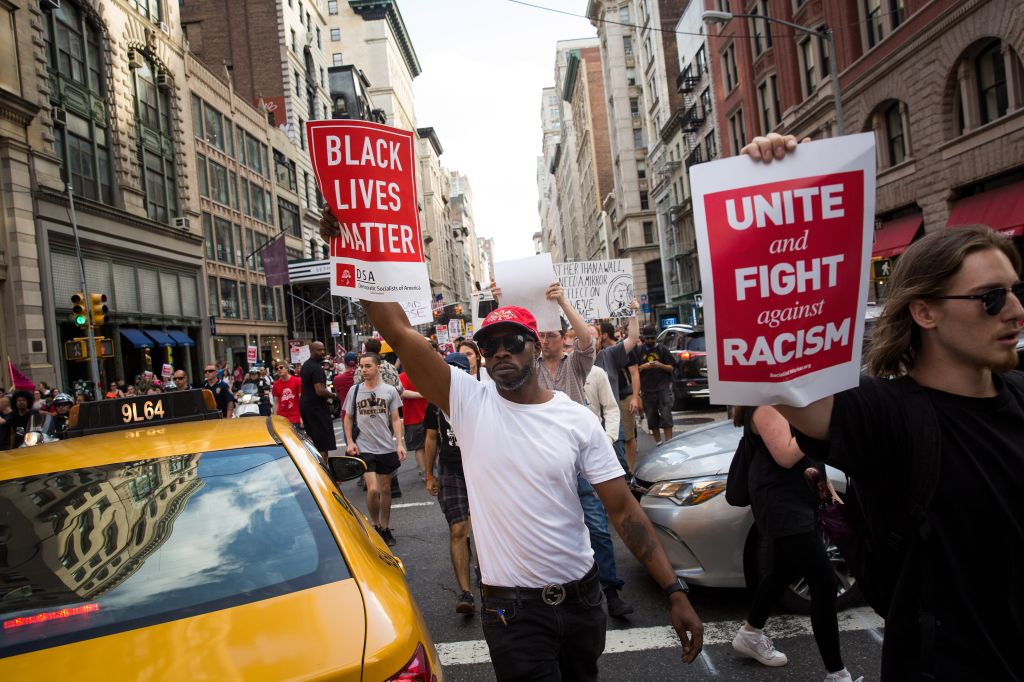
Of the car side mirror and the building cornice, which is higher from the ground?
the building cornice

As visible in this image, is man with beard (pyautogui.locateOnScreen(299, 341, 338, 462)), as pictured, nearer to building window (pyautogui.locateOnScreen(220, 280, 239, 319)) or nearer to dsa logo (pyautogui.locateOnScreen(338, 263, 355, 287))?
dsa logo (pyautogui.locateOnScreen(338, 263, 355, 287))

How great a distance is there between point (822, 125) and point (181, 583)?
30.9 metres

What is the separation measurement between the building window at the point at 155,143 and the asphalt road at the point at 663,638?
29.5m

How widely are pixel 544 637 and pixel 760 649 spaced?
6.77 ft

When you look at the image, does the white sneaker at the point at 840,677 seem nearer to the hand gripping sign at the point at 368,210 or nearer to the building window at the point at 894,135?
the hand gripping sign at the point at 368,210

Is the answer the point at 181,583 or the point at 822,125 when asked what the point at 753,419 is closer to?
the point at 181,583

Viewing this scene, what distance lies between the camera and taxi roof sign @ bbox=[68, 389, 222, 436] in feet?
14.4

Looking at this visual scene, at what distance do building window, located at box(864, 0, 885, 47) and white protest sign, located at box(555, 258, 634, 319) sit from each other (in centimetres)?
1996

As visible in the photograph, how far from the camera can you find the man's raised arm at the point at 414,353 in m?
2.77

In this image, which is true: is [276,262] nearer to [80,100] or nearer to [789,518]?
[80,100]

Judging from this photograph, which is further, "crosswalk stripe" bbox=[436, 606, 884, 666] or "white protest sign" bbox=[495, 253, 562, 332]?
"white protest sign" bbox=[495, 253, 562, 332]

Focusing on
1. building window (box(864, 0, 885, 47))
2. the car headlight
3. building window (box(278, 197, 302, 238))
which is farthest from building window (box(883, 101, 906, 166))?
building window (box(278, 197, 302, 238))

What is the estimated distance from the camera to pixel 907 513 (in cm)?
184

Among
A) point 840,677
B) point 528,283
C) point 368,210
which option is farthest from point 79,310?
point 840,677
